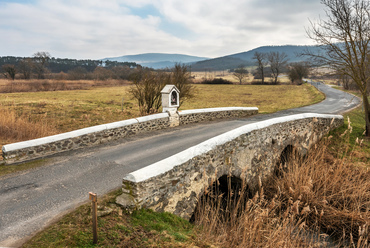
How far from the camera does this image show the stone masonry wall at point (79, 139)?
7.54 meters

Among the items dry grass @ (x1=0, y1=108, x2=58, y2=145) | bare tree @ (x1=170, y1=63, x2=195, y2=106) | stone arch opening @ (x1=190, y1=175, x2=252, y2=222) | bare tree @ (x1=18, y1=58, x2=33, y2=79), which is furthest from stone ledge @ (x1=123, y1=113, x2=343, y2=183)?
bare tree @ (x1=18, y1=58, x2=33, y2=79)

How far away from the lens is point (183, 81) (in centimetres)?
A: 2145

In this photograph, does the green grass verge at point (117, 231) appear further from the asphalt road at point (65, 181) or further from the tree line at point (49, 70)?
the tree line at point (49, 70)

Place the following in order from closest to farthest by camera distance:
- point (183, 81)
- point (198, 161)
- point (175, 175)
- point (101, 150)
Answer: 1. point (175, 175)
2. point (198, 161)
3. point (101, 150)
4. point (183, 81)

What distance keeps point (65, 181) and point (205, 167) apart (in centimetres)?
377

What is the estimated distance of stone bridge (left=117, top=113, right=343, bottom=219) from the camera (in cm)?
541

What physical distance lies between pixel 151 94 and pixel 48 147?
10.8 meters

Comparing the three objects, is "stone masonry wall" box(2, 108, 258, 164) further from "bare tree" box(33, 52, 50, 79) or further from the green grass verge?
"bare tree" box(33, 52, 50, 79)

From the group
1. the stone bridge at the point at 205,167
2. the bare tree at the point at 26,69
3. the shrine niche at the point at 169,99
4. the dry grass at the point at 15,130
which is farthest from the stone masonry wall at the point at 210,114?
the bare tree at the point at 26,69

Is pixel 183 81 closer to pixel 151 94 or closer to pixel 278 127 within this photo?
pixel 151 94

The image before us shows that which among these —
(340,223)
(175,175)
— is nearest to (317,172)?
(340,223)

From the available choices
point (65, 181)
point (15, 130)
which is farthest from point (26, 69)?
point (65, 181)

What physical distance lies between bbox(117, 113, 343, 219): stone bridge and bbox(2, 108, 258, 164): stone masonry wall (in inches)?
164

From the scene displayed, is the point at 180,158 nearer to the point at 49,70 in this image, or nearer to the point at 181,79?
the point at 181,79
